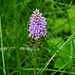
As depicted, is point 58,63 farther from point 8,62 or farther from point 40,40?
point 40,40

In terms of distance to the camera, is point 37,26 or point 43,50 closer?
point 37,26

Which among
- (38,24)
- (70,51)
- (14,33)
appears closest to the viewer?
(38,24)

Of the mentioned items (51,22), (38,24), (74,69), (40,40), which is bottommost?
(74,69)

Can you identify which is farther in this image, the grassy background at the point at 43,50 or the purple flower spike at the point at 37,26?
the grassy background at the point at 43,50

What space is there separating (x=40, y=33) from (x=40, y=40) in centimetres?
12

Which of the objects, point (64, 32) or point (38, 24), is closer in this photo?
point (38, 24)

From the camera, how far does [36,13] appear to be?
4.42 ft

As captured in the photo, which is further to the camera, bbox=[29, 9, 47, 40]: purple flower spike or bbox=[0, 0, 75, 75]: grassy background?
bbox=[0, 0, 75, 75]: grassy background

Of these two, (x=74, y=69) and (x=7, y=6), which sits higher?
(x=7, y=6)

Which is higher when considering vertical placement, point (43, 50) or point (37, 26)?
point (37, 26)

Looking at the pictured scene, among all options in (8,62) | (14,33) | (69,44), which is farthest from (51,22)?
(8,62)

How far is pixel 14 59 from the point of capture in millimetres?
2406

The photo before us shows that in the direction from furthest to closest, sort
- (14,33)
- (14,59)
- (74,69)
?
(14,33) < (14,59) < (74,69)

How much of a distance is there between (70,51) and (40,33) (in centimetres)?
104
